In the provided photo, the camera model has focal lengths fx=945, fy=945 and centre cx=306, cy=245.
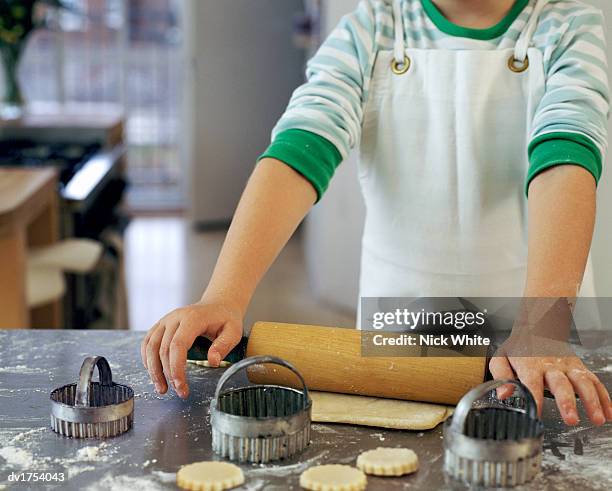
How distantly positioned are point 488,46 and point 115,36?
4946 mm

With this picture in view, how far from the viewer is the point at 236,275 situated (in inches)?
43.8

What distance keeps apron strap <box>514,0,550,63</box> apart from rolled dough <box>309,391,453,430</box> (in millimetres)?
545

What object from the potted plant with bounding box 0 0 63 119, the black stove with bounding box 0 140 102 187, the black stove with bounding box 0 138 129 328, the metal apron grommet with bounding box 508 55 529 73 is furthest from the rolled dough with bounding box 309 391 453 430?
the potted plant with bounding box 0 0 63 119

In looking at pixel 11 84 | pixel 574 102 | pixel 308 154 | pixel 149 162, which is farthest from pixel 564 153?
pixel 149 162

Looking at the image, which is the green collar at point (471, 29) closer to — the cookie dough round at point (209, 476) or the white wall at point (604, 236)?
the white wall at point (604, 236)

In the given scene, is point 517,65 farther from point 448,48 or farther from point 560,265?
point 560,265

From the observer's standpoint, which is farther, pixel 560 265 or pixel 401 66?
pixel 401 66

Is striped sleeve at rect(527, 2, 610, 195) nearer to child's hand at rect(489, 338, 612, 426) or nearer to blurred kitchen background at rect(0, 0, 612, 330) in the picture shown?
child's hand at rect(489, 338, 612, 426)

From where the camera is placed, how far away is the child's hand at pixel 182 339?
980 millimetres

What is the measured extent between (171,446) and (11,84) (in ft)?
10.4

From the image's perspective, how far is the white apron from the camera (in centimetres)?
134

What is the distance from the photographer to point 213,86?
5488 mm

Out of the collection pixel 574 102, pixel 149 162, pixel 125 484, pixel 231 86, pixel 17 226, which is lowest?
pixel 125 484

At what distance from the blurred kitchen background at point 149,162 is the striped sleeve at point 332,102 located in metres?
0.53
